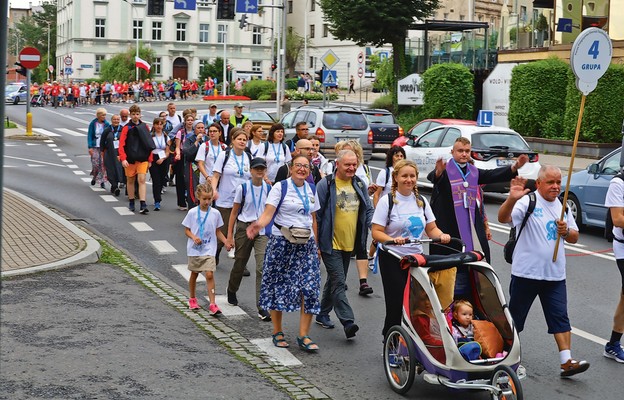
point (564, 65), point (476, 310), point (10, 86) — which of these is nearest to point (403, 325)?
point (476, 310)

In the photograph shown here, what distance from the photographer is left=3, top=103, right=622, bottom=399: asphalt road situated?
7512mm

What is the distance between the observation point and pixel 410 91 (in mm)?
41438

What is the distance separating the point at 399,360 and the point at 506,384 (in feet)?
3.12

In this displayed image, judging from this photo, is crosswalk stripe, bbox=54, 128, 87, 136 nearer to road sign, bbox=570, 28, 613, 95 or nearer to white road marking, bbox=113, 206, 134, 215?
white road marking, bbox=113, 206, 134, 215

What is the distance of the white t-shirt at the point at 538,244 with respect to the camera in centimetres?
772

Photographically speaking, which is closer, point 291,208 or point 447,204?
point 291,208

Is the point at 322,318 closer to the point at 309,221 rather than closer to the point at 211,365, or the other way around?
the point at 309,221

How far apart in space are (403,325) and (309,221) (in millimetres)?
1675

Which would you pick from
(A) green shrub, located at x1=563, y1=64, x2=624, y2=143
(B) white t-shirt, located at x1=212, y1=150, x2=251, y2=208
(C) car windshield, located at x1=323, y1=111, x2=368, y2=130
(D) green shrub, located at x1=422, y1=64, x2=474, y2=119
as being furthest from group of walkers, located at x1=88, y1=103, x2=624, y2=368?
(D) green shrub, located at x1=422, y1=64, x2=474, y2=119

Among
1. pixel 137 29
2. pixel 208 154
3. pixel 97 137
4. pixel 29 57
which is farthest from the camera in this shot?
pixel 137 29

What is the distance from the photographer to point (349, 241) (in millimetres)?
8977

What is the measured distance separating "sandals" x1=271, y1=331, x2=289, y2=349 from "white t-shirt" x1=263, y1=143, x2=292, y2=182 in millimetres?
5435

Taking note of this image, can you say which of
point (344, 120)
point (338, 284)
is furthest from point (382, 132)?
point (338, 284)

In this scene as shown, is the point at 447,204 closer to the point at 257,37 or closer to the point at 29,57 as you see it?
the point at 29,57
